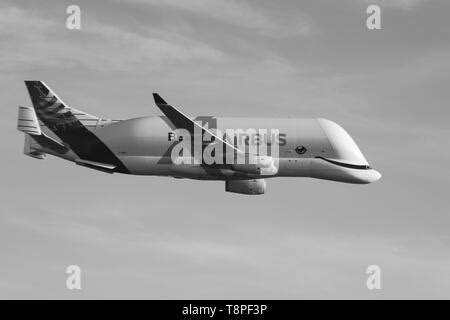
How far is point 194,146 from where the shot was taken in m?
60.8

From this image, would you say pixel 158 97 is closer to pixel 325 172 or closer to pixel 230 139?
pixel 230 139

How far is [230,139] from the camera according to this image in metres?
62.5

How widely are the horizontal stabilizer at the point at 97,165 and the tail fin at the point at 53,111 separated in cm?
314

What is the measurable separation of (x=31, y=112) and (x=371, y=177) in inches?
1176

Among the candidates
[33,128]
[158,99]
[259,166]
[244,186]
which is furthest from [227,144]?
[33,128]

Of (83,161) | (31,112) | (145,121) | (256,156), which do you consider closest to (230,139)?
(256,156)

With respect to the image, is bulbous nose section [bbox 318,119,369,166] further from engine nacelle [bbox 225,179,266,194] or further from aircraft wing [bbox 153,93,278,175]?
engine nacelle [bbox 225,179,266,194]

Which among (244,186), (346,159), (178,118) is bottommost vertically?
(244,186)

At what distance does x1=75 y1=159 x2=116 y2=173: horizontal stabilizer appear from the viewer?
2509 inches

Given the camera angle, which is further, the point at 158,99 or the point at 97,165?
the point at 97,165

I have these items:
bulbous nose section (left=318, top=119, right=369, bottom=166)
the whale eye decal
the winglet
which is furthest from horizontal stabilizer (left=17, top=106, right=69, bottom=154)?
bulbous nose section (left=318, top=119, right=369, bottom=166)

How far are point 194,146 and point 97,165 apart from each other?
909 cm

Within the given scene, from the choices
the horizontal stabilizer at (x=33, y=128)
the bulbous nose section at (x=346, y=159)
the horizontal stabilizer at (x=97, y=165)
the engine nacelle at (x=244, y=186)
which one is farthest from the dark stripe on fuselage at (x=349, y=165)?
the horizontal stabilizer at (x=33, y=128)

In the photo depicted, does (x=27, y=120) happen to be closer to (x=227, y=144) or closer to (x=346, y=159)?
(x=227, y=144)
